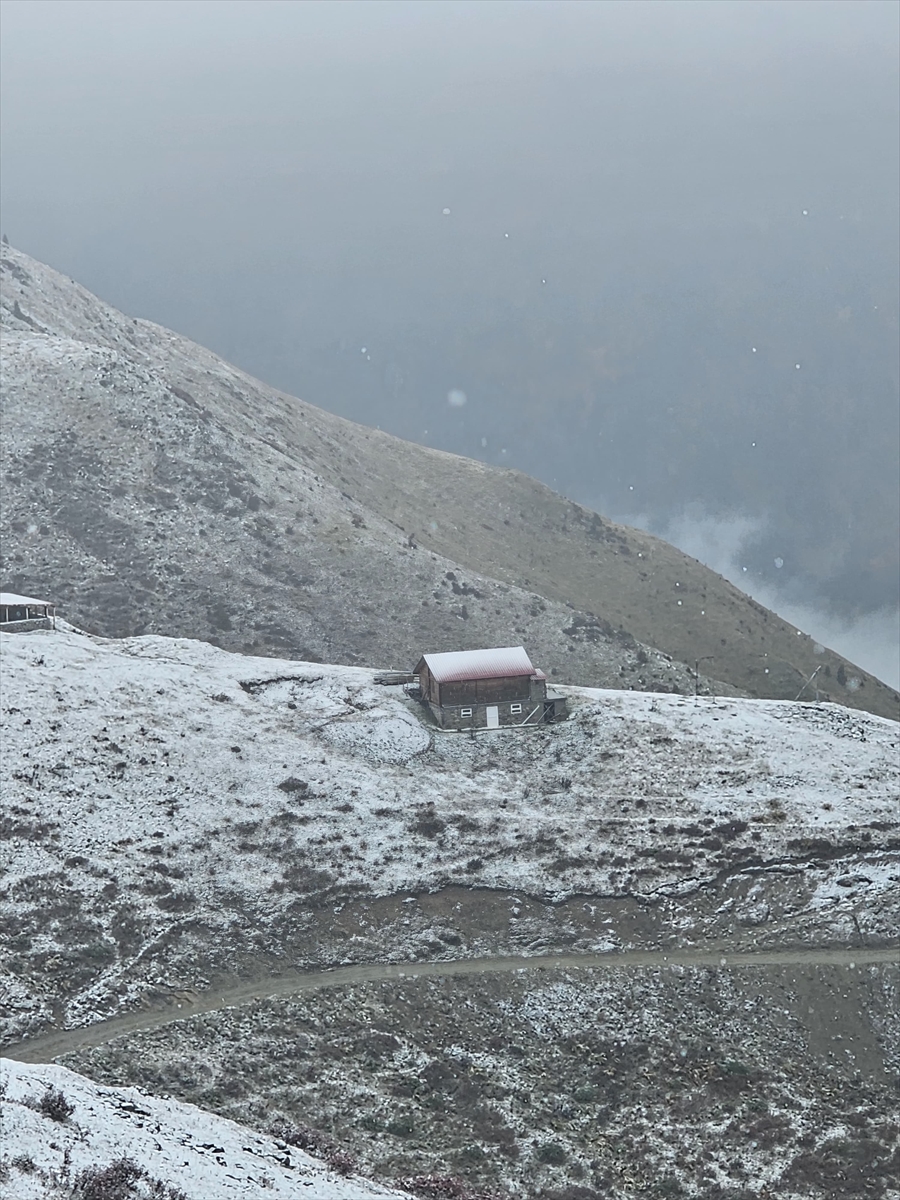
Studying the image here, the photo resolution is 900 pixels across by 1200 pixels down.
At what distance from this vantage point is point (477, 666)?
68.6 m

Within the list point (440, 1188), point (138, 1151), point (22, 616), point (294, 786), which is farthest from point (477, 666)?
point (138, 1151)

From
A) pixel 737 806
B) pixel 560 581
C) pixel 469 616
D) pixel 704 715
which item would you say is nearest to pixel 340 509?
pixel 469 616

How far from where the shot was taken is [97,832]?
52.0 metres

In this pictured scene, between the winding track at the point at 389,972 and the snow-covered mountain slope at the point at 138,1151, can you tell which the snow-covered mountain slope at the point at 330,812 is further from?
the snow-covered mountain slope at the point at 138,1151

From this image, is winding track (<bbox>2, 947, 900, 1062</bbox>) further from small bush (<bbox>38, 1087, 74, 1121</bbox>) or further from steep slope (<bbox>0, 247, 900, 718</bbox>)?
steep slope (<bbox>0, 247, 900, 718</bbox>)

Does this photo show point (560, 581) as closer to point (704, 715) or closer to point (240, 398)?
point (240, 398)

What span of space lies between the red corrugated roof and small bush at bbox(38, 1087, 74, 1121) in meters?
38.9

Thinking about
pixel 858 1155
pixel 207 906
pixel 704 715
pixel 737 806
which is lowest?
pixel 858 1155

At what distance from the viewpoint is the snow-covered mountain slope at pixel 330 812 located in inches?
1886

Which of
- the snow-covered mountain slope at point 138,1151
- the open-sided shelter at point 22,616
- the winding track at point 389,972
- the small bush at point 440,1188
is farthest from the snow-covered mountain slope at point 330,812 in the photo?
the small bush at point 440,1188

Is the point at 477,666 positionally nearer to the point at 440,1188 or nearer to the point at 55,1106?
the point at 440,1188

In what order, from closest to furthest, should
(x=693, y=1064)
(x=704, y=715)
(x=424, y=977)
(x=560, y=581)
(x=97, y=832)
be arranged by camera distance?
(x=693, y=1064), (x=424, y=977), (x=97, y=832), (x=704, y=715), (x=560, y=581)

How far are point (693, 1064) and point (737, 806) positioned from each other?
17.9m

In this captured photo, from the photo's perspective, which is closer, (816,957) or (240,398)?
(816,957)
